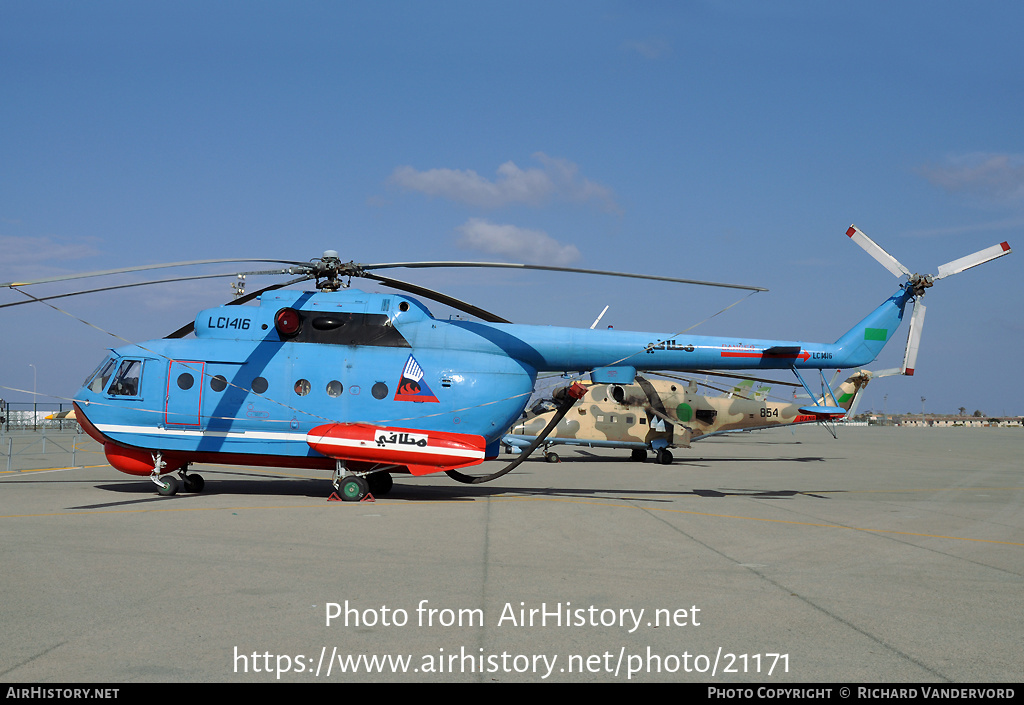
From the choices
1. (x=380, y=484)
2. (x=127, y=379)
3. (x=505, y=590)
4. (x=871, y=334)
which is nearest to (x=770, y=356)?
(x=871, y=334)

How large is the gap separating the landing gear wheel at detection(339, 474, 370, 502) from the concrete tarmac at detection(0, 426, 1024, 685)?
0.47m

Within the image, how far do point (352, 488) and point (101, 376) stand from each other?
21.3 ft

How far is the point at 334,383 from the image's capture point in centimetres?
1543

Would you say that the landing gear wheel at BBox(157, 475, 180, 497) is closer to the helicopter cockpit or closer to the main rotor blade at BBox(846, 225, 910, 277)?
the helicopter cockpit

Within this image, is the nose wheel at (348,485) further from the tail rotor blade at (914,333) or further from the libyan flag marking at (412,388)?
the tail rotor blade at (914,333)

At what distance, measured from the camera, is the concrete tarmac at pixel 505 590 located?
5.20 metres

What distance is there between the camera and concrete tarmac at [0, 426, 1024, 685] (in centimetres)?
520

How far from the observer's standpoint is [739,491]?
18281mm

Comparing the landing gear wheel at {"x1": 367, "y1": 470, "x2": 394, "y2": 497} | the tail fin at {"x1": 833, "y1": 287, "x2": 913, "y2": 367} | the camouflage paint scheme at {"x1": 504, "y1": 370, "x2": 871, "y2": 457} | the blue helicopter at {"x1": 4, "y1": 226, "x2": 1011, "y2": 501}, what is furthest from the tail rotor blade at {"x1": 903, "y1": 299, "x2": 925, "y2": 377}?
the landing gear wheel at {"x1": 367, "y1": 470, "x2": 394, "y2": 497}

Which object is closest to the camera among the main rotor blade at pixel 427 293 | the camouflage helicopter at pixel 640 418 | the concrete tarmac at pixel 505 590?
the concrete tarmac at pixel 505 590

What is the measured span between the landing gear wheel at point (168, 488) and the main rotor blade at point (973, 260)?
19099mm

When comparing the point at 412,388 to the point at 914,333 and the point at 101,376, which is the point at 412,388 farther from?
the point at 914,333

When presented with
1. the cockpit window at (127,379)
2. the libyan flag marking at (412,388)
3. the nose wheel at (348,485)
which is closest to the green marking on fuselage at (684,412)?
the libyan flag marking at (412,388)
